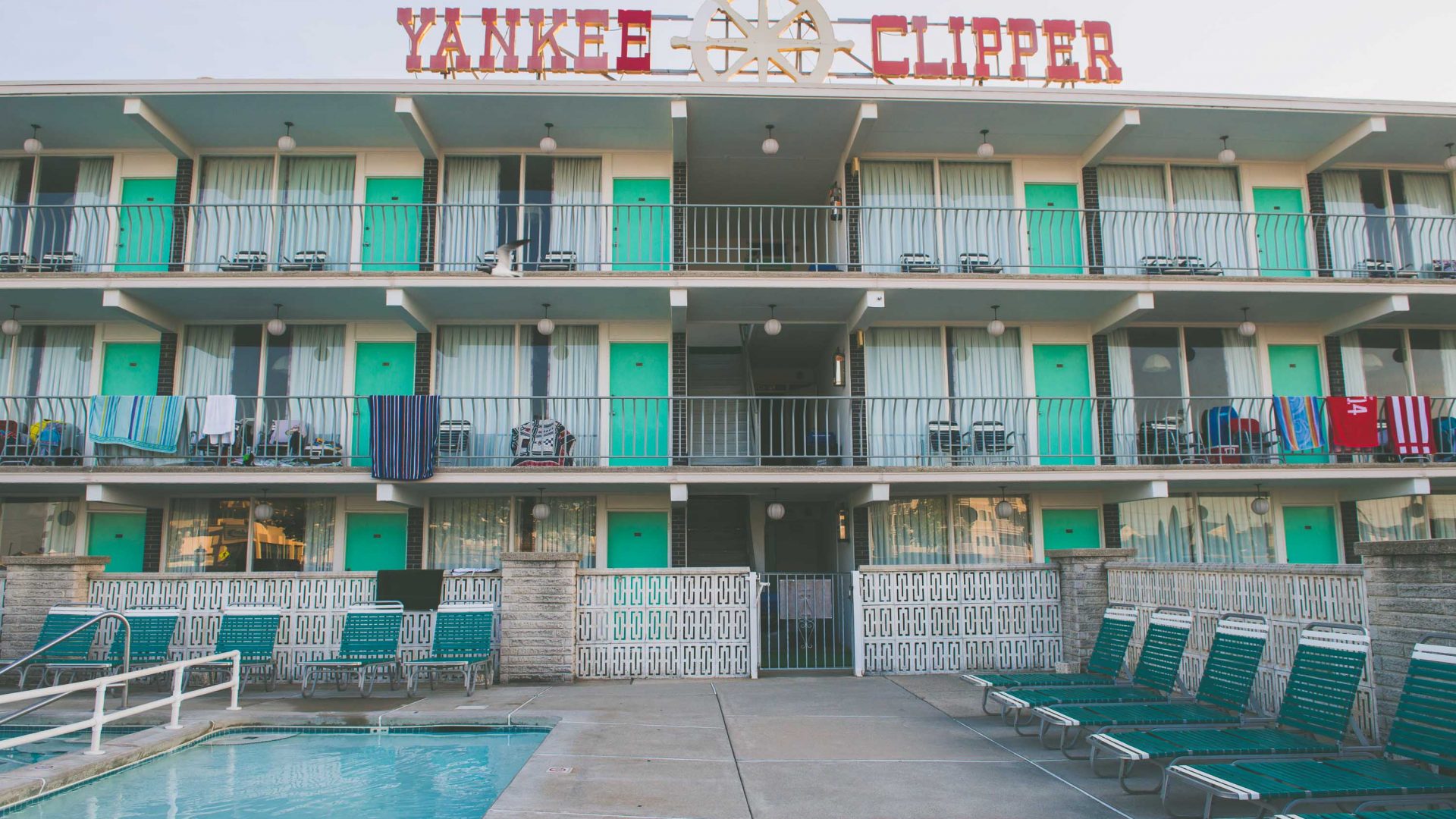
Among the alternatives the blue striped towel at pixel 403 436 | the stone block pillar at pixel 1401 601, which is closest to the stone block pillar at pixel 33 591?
the blue striped towel at pixel 403 436

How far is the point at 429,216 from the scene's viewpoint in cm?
1521

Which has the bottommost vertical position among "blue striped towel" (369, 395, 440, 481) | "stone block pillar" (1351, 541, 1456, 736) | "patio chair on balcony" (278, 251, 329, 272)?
"stone block pillar" (1351, 541, 1456, 736)

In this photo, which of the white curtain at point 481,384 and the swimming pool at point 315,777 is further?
the white curtain at point 481,384

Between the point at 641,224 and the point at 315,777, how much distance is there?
1038cm

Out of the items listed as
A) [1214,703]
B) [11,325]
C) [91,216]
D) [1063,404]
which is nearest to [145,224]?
[91,216]

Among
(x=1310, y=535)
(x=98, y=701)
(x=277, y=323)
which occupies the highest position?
(x=277, y=323)

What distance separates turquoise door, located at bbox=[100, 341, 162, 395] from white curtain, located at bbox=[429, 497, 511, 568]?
507 centimetres

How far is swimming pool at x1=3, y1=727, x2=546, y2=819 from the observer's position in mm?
6301

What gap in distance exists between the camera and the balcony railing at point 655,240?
15070 millimetres

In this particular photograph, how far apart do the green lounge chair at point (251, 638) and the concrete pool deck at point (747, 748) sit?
1.26 ft

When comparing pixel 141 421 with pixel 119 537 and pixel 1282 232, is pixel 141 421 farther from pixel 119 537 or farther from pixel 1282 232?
pixel 1282 232

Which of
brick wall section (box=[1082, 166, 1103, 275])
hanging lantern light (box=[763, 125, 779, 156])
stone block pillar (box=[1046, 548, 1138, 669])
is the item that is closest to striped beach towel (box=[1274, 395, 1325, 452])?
brick wall section (box=[1082, 166, 1103, 275])

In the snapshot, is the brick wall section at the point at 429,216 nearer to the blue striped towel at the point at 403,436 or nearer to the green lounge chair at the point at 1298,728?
the blue striped towel at the point at 403,436

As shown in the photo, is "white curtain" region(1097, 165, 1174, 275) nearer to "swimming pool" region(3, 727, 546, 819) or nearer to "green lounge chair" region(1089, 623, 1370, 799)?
"green lounge chair" region(1089, 623, 1370, 799)
